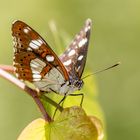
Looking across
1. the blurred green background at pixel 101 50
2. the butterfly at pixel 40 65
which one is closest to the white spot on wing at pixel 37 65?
the butterfly at pixel 40 65

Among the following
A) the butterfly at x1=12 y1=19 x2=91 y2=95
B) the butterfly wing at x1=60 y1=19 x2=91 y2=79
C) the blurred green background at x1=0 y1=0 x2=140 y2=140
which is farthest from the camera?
the blurred green background at x1=0 y1=0 x2=140 y2=140

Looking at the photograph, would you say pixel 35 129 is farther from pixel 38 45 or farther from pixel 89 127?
pixel 38 45

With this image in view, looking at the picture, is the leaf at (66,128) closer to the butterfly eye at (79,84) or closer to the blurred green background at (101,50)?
the butterfly eye at (79,84)

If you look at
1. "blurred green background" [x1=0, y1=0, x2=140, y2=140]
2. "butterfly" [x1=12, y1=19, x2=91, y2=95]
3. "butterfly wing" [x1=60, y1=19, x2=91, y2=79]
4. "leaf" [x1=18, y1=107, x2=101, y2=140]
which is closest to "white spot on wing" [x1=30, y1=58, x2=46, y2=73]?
"butterfly" [x1=12, y1=19, x2=91, y2=95]

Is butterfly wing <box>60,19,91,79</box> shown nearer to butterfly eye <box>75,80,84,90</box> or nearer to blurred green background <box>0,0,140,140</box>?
butterfly eye <box>75,80,84,90</box>

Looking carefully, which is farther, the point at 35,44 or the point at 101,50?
the point at 101,50

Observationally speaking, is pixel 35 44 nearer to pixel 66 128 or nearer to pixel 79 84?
pixel 79 84

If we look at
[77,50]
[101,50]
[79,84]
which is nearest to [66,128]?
[79,84]
